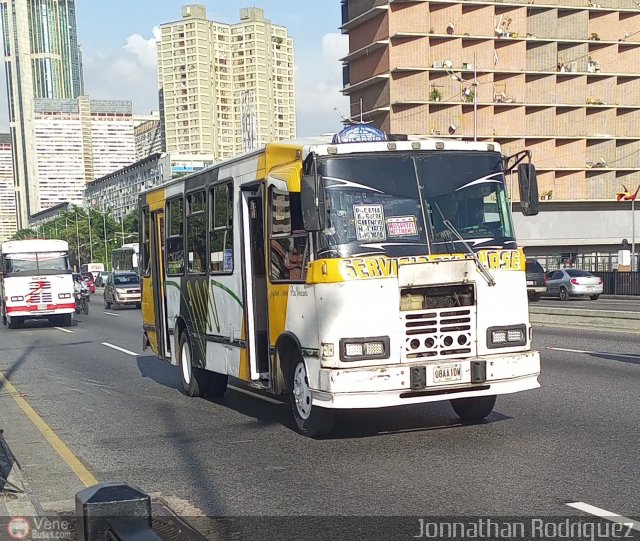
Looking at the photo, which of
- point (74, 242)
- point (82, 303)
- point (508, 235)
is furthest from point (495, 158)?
point (74, 242)

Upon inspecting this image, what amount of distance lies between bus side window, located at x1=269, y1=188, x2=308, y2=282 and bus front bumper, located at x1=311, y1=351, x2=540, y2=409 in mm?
1168

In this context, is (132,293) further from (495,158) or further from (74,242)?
(74,242)

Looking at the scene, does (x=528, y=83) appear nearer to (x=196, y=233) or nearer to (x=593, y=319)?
(x=593, y=319)

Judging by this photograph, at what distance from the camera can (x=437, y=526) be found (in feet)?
19.4

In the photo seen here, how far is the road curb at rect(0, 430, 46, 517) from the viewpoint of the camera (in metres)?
6.42

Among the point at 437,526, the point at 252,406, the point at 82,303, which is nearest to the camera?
the point at 437,526

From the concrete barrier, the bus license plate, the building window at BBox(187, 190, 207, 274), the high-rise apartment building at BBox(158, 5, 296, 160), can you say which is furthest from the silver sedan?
the high-rise apartment building at BBox(158, 5, 296, 160)

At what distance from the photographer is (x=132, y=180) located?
156375 millimetres

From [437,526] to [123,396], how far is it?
8133 mm

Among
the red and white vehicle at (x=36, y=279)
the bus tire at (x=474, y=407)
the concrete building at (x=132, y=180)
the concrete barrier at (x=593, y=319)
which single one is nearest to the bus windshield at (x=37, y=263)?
the red and white vehicle at (x=36, y=279)

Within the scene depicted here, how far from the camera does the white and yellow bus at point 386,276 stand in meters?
8.40

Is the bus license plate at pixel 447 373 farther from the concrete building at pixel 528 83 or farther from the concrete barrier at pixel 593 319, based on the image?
the concrete building at pixel 528 83

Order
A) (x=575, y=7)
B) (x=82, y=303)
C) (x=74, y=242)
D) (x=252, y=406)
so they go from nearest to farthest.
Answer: (x=252, y=406), (x=82, y=303), (x=575, y=7), (x=74, y=242)

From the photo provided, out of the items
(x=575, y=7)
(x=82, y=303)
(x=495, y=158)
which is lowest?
(x=82, y=303)
